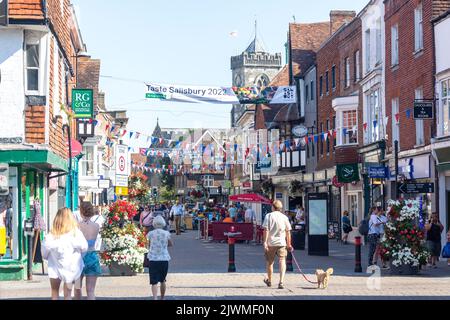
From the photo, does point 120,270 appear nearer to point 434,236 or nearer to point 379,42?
point 434,236

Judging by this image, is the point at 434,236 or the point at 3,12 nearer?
the point at 3,12

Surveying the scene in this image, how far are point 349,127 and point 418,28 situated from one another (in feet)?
36.0

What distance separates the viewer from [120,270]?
71.3 feet

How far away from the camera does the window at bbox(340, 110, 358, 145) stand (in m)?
42.4

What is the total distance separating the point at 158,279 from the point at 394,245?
8.38 meters

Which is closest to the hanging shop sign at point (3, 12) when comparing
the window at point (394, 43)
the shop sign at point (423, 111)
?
the shop sign at point (423, 111)

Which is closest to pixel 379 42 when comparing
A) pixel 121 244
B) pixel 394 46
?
pixel 394 46

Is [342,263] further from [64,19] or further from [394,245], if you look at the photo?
[64,19]

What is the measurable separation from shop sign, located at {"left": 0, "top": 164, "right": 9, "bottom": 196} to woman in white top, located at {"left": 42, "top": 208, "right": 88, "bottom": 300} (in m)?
7.84

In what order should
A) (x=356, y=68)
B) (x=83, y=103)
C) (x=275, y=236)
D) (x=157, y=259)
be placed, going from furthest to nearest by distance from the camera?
1. (x=356, y=68)
2. (x=83, y=103)
3. (x=275, y=236)
4. (x=157, y=259)

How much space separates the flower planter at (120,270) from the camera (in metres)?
21.7

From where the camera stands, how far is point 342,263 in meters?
26.6

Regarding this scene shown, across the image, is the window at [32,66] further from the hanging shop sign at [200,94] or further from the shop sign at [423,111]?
the shop sign at [423,111]
